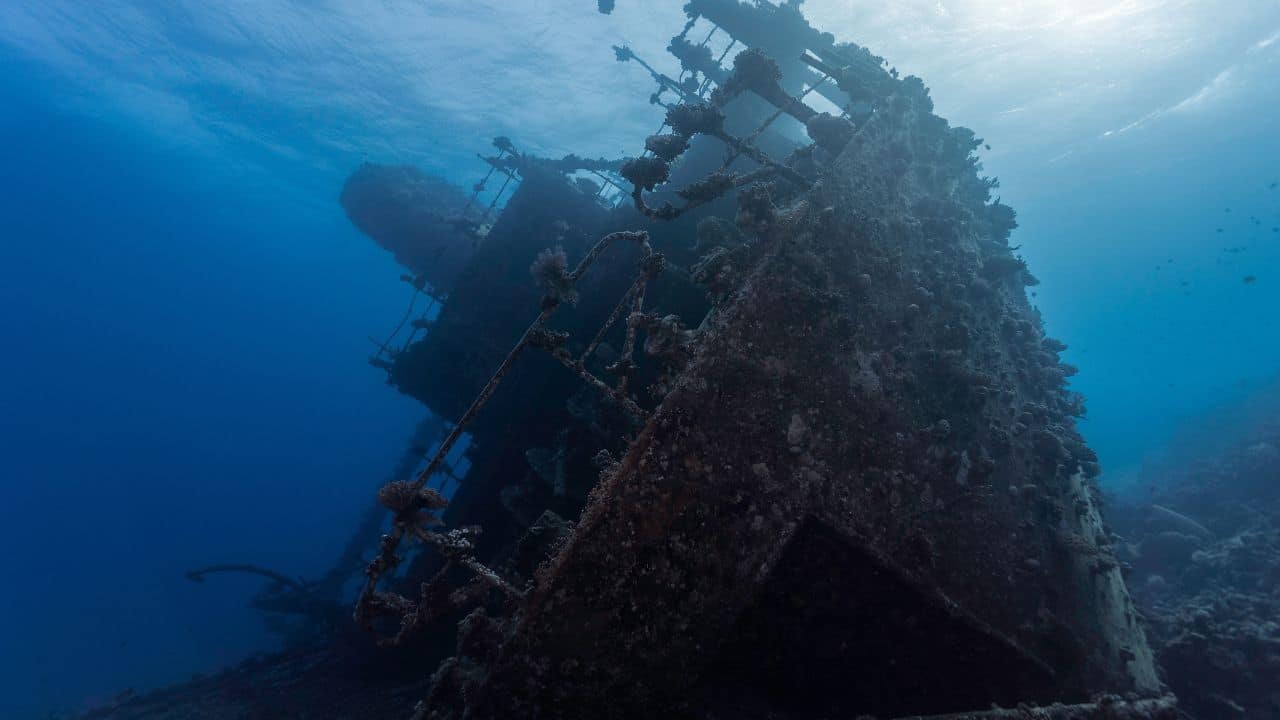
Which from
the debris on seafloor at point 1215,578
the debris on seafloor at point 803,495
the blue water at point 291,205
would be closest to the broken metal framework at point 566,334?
the debris on seafloor at point 803,495

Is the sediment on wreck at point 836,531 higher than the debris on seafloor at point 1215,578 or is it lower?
lower

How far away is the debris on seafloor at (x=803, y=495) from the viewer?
9.66ft

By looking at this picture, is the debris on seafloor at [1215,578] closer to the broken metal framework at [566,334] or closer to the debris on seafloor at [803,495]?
the debris on seafloor at [803,495]

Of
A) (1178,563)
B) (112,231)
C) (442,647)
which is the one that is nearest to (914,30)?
(1178,563)

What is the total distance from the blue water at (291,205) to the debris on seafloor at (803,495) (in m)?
21.7

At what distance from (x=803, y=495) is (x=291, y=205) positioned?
84.4 meters

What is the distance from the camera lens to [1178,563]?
1464cm

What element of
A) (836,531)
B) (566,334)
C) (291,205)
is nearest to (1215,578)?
(836,531)

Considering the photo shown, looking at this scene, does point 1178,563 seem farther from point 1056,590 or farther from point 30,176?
point 30,176

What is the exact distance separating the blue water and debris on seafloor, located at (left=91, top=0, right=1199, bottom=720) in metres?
21.7

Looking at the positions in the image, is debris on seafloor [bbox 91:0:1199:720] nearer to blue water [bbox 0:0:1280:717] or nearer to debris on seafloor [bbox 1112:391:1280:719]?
debris on seafloor [bbox 1112:391:1280:719]

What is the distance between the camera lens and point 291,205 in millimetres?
69938

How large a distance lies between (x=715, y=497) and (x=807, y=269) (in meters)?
1.89

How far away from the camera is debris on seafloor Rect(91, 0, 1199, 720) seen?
9.66ft
